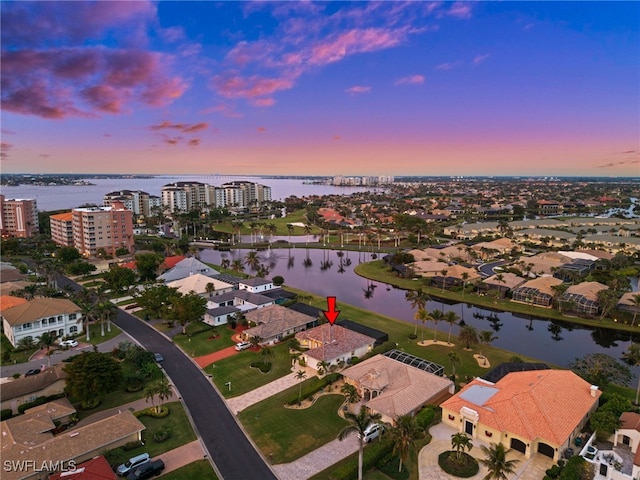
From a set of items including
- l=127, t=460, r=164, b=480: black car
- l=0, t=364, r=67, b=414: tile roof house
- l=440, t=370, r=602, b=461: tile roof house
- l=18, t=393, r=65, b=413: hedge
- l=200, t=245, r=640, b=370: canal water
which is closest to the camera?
l=127, t=460, r=164, b=480: black car

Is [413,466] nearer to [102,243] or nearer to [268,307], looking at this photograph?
[268,307]

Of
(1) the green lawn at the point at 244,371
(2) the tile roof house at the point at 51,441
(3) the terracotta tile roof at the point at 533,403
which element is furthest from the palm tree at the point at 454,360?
(2) the tile roof house at the point at 51,441

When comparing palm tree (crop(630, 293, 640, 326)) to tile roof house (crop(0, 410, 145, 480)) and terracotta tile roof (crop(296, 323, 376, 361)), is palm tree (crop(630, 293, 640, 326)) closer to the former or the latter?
terracotta tile roof (crop(296, 323, 376, 361))

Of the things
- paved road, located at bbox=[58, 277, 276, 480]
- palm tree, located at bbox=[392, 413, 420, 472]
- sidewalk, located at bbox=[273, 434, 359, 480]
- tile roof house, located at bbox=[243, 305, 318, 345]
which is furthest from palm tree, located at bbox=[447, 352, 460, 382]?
paved road, located at bbox=[58, 277, 276, 480]

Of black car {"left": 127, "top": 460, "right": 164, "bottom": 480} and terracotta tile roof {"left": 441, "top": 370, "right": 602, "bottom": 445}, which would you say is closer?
black car {"left": 127, "top": 460, "right": 164, "bottom": 480}

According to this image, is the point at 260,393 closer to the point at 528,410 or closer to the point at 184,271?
the point at 528,410

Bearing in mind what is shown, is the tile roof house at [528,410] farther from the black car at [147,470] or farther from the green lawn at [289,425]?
the black car at [147,470]

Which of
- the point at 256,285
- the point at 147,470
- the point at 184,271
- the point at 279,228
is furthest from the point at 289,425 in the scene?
the point at 279,228
